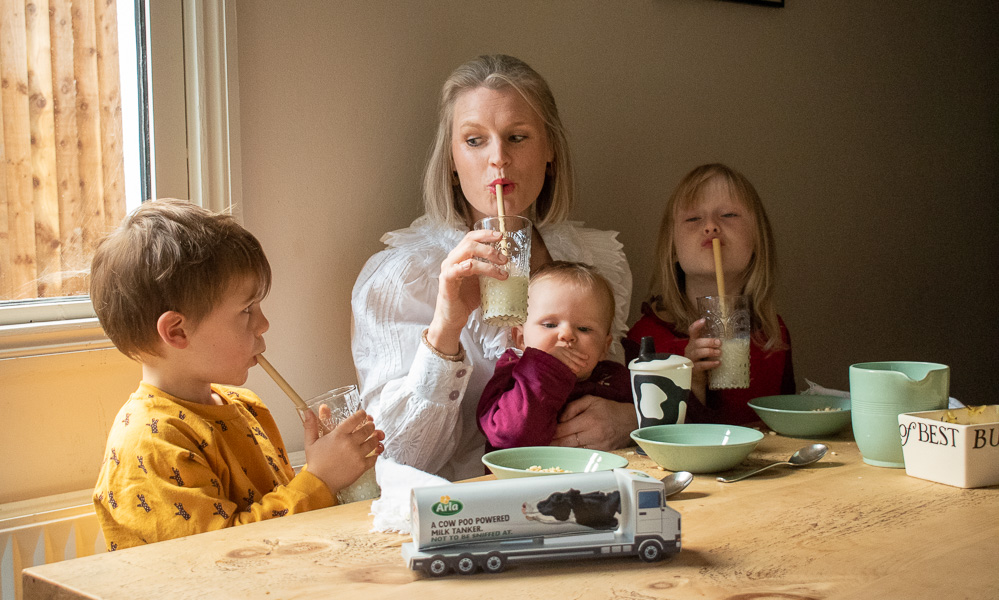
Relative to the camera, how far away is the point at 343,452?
1.34 metres

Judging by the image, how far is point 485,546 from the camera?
2.85ft

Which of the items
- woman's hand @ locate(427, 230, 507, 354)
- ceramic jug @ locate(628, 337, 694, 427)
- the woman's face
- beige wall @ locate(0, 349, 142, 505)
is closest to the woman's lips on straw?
the woman's face

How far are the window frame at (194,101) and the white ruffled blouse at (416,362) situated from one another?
356 mm

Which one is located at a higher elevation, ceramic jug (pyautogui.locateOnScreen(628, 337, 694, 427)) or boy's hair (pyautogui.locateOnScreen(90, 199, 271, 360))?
boy's hair (pyautogui.locateOnScreen(90, 199, 271, 360))

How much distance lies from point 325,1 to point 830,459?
55.8 inches

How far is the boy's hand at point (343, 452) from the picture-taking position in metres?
1.33

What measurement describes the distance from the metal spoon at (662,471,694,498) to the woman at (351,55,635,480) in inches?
19.0

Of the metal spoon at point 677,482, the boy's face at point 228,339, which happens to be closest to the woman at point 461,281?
the boy's face at point 228,339

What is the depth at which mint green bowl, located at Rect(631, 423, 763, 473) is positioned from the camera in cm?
123

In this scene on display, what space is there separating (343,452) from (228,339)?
25cm

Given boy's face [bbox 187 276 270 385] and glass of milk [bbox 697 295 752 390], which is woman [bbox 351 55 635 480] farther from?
boy's face [bbox 187 276 270 385]

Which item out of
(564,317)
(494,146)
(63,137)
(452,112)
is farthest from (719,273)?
(63,137)

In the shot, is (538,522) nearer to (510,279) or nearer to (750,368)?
(510,279)

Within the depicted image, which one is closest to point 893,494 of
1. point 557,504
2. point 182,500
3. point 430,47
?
point 557,504
